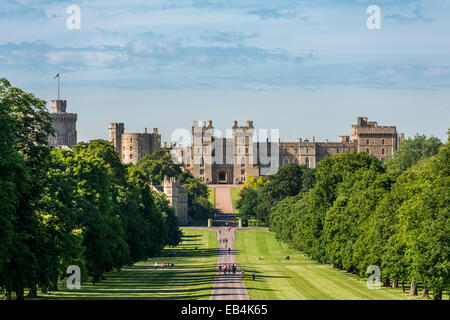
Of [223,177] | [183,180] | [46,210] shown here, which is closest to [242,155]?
[223,177]

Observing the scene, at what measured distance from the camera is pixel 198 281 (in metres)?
52.8

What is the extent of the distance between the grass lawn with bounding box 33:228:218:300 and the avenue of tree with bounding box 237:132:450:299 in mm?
8862

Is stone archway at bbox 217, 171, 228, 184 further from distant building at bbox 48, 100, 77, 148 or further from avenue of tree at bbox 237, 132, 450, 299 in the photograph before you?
avenue of tree at bbox 237, 132, 450, 299

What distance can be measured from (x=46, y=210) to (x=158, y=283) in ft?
50.6

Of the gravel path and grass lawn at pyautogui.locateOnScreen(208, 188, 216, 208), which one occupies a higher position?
grass lawn at pyautogui.locateOnScreen(208, 188, 216, 208)

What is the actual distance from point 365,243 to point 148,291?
13738mm

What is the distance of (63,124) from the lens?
16175 centimetres

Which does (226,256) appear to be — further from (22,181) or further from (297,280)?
(22,181)

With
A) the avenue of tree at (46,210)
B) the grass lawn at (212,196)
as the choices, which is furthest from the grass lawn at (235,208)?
the avenue of tree at (46,210)

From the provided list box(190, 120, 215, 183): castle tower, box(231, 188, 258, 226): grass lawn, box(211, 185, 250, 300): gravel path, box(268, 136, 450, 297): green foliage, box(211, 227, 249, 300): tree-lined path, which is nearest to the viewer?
box(268, 136, 450, 297): green foliage

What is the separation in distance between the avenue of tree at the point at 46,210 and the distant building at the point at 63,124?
330 ft

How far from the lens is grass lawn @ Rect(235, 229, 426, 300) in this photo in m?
43.8

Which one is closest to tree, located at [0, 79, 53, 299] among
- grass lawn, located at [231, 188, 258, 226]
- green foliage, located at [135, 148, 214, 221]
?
green foliage, located at [135, 148, 214, 221]
